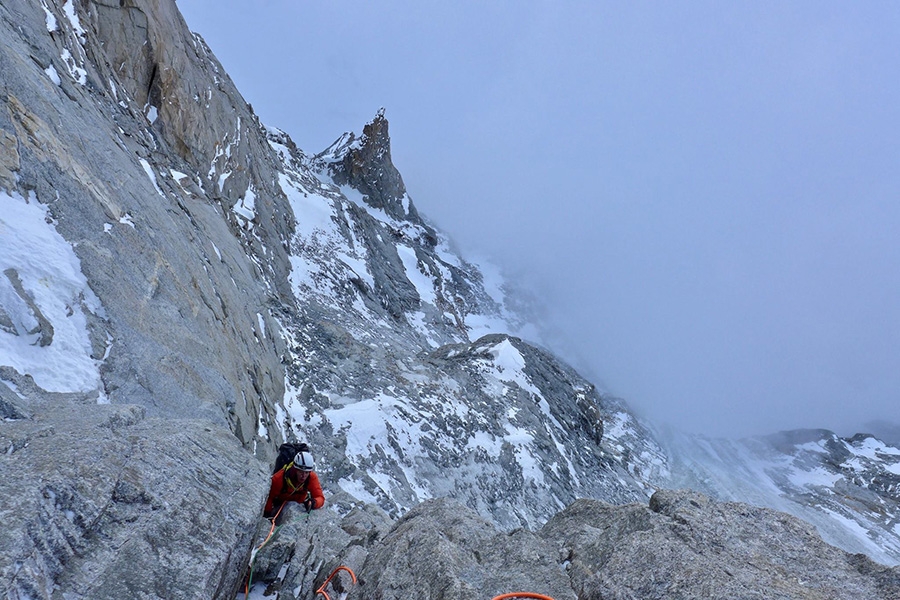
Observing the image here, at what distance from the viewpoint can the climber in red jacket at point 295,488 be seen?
8.08 meters

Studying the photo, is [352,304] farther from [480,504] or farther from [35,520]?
[35,520]

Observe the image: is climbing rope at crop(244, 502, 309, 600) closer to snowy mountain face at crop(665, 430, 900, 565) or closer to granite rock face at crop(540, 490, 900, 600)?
granite rock face at crop(540, 490, 900, 600)

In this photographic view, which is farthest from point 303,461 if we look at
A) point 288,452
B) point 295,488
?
point 295,488

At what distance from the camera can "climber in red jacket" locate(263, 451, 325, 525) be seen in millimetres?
8078

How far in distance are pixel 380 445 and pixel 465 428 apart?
18.9 ft

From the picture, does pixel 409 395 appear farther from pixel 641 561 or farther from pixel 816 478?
pixel 816 478

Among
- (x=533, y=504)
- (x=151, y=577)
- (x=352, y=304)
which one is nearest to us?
(x=151, y=577)

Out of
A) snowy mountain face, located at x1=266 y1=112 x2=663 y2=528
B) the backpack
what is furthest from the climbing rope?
snowy mountain face, located at x1=266 y1=112 x2=663 y2=528

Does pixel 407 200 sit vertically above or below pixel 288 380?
above

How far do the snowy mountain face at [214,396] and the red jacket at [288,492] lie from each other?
0.70 meters

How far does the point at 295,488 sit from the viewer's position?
8539 mm

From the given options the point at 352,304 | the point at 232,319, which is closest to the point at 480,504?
the point at 232,319

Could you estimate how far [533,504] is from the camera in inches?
910

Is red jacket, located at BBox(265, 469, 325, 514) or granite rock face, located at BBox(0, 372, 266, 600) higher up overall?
red jacket, located at BBox(265, 469, 325, 514)
